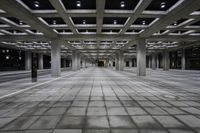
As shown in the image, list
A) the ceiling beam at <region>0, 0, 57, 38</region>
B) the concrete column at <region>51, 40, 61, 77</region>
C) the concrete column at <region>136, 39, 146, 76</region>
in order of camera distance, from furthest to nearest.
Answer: the concrete column at <region>136, 39, 146, 76</region>
the concrete column at <region>51, 40, 61, 77</region>
the ceiling beam at <region>0, 0, 57, 38</region>

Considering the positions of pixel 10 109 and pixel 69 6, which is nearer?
pixel 10 109

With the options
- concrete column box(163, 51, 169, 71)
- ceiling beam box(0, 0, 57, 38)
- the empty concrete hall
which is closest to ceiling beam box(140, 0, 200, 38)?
the empty concrete hall

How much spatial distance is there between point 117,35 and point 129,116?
18844 mm

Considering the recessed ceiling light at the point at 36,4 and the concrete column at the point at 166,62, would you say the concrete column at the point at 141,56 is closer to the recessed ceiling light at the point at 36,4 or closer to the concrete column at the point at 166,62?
the recessed ceiling light at the point at 36,4

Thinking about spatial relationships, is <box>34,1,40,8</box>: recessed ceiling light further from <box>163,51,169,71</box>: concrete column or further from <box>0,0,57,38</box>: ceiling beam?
<box>163,51,169,71</box>: concrete column

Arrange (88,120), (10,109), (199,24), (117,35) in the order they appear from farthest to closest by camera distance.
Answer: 1. (117,35)
2. (199,24)
3. (10,109)
4. (88,120)

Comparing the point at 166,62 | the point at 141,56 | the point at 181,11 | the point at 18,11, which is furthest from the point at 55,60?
the point at 166,62

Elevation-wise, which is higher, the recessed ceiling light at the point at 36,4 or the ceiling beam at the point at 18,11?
the recessed ceiling light at the point at 36,4

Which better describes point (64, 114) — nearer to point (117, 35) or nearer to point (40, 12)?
point (40, 12)

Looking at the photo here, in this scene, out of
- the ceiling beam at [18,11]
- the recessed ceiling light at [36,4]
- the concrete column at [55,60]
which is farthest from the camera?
the concrete column at [55,60]

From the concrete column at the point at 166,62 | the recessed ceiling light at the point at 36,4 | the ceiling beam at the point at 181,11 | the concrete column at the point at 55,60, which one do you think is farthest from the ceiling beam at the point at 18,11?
the concrete column at the point at 166,62

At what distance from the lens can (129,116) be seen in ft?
19.9

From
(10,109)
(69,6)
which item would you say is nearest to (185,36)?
(69,6)

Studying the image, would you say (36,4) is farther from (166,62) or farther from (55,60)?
(166,62)
